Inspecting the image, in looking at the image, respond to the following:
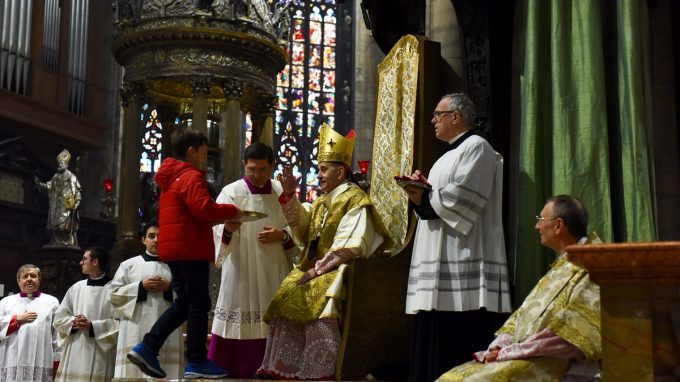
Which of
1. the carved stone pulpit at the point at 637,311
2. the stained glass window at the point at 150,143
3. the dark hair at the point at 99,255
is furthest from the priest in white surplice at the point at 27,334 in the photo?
the stained glass window at the point at 150,143

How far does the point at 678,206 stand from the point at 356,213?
75.3 inches

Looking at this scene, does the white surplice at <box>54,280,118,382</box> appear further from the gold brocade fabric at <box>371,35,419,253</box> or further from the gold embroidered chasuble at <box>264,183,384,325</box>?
the gold brocade fabric at <box>371,35,419,253</box>

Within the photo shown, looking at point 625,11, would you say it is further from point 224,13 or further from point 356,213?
point 224,13

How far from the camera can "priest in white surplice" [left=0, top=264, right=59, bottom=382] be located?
9.55 metres

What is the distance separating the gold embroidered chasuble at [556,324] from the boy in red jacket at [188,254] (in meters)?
2.20

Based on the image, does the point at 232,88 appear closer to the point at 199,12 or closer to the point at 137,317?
the point at 199,12

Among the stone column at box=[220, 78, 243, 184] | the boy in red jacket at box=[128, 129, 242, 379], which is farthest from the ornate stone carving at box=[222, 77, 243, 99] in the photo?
the boy in red jacket at box=[128, 129, 242, 379]

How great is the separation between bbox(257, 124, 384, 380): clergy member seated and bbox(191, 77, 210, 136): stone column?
763 centimetres

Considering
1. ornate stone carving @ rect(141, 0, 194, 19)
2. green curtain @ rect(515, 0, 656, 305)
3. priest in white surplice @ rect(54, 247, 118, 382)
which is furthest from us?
ornate stone carving @ rect(141, 0, 194, 19)

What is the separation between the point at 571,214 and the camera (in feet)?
15.5

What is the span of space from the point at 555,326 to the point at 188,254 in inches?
104

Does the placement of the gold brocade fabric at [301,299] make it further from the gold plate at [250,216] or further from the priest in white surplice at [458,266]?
the priest in white surplice at [458,266]

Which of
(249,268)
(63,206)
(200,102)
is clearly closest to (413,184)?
(249,268)

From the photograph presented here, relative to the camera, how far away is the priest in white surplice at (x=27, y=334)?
31.3 feet
